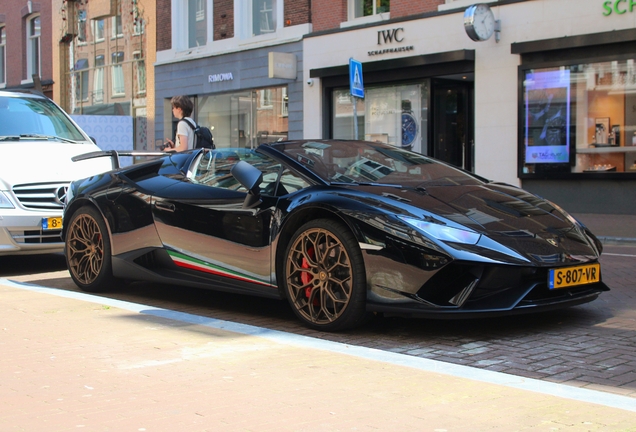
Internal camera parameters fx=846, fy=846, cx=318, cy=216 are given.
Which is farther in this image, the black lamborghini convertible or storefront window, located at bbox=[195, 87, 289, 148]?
storefront window, located at bbox=[195, 87, 289, 148]

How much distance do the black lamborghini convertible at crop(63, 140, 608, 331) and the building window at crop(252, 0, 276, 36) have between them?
56.7ft

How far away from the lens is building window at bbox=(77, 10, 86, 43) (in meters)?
31.2

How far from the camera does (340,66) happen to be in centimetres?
2117

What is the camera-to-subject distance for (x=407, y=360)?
453 centimetres

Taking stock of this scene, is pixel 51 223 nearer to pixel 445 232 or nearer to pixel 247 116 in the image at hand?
pixel 445 232

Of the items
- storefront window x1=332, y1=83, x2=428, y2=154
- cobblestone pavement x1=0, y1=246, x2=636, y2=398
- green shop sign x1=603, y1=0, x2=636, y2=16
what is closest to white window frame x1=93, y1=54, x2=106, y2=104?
storefront window x1=332, y1=83, x2=428, y2=154

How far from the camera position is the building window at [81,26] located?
102ft

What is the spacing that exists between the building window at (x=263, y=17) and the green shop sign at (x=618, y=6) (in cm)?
1024

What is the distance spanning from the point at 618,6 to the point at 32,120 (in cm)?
1110

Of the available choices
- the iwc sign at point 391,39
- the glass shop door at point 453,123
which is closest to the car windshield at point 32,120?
the iwc sign at point 391,39

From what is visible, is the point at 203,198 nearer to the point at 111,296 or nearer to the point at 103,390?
the point at 111,296

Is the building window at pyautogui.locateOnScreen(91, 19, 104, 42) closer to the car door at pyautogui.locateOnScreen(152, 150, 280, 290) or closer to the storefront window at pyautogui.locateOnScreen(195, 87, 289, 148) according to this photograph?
the storefront window at pyautogui.locateOnScreen(195, 87, 289, 148)

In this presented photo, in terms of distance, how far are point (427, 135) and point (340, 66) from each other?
10.1 feet

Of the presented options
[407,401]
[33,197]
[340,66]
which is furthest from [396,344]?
[340,66]
